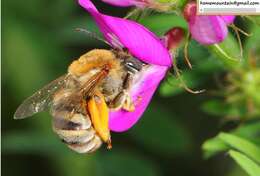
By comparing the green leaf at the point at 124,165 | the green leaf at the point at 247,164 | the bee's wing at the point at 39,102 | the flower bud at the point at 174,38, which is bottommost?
the green leaf at the point at 124,165

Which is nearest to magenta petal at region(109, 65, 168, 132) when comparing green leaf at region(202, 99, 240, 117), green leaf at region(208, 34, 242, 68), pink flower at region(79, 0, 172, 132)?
pink flower at region(79, 0, 172, 132)

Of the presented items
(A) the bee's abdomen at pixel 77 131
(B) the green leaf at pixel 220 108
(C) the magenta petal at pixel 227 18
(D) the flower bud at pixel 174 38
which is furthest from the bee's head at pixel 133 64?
(B) the green leaf at pixel 220 108

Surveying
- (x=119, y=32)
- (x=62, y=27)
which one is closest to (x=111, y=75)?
(x=119, y=32)

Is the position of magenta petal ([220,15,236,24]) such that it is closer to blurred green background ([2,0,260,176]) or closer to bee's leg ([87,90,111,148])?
bee's leg ([87,90,111,148])

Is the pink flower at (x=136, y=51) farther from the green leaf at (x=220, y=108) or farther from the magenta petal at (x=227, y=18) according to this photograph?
the green leaf at (x=220, y=108)

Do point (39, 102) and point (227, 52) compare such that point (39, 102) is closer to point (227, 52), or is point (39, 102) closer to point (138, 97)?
point (138, 97)

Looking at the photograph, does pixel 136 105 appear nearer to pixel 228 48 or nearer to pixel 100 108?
pixel 100 108

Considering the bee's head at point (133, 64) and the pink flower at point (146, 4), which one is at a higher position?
the pink flower at point (146, 4)
